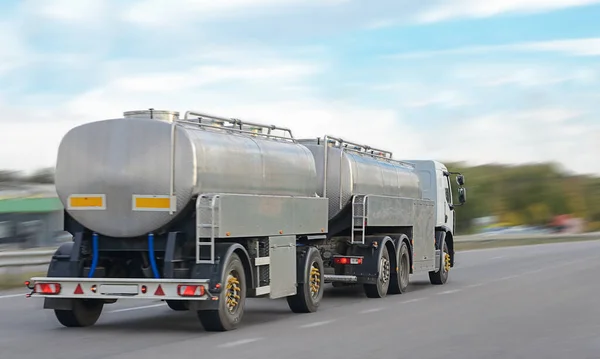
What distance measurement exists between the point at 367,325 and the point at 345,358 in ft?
11.9

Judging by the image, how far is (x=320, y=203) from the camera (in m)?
17.9

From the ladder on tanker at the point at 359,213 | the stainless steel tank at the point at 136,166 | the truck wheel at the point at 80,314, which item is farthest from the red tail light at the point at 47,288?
the ladder on tanker at the point at 359,213

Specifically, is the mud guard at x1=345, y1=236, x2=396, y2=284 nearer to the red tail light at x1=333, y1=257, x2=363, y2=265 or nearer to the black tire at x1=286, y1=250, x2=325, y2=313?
the red tail light at x1=333, y1=257, x2=363, y2=265

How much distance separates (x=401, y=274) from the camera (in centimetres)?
2150

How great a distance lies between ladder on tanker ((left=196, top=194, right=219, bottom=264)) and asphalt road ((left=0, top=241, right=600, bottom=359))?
1037mm

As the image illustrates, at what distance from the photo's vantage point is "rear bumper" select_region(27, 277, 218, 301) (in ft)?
43.8

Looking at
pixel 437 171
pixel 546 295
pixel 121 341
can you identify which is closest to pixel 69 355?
pixel 121 341

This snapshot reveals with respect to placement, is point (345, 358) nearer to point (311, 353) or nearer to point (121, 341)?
point (311, 353)

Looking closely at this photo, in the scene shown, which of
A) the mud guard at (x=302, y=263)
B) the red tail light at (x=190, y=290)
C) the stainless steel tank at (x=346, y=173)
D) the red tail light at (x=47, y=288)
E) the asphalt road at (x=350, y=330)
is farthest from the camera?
the stainless steel tank at (x=346, y=173)

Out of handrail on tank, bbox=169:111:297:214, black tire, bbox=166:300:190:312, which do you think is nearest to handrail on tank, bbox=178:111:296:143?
handrail on tank, bbox=169:111:297:214

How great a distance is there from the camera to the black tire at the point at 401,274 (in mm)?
21228

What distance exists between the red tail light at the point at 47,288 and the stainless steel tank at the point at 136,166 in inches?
34.8

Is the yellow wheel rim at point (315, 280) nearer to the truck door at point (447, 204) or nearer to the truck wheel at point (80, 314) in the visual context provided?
the truck wheel at point (80, 314)

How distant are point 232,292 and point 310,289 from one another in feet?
9.84
